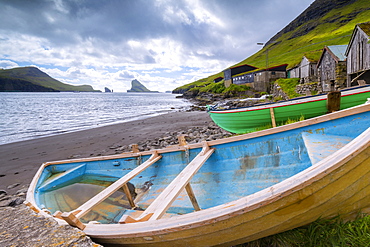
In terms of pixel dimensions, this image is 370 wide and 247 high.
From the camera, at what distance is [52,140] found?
1438 cm

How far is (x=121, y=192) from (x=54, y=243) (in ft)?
11.1

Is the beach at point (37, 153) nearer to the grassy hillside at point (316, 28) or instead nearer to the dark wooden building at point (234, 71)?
the dark wooden building at point (234, 71)

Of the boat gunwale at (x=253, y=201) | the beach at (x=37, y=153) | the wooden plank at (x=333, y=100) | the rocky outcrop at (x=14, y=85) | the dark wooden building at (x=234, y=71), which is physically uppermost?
the rocky outcrop at (x=14, y=85)

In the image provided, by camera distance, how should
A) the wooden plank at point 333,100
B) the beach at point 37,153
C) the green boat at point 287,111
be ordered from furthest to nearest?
the beach at point 37,153, the green boat at point 287,111, the wooden plank at point 333,100

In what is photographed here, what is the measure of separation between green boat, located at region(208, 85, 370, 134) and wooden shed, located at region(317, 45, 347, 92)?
1744cm

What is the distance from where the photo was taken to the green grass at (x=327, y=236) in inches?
83.0

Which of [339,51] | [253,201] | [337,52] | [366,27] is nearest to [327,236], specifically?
[253,201]

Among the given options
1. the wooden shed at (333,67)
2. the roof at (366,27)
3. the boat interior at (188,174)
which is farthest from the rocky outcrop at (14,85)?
the roof at (366,27)

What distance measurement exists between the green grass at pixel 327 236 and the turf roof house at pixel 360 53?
18.4 metres

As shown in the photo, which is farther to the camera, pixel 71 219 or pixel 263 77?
pixel 263 77

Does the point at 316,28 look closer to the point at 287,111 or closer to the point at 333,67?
the point at 333,67

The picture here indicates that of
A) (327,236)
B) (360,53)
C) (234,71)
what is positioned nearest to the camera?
(327,236)

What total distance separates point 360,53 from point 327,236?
2182 cm

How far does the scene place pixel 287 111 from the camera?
767 cm
